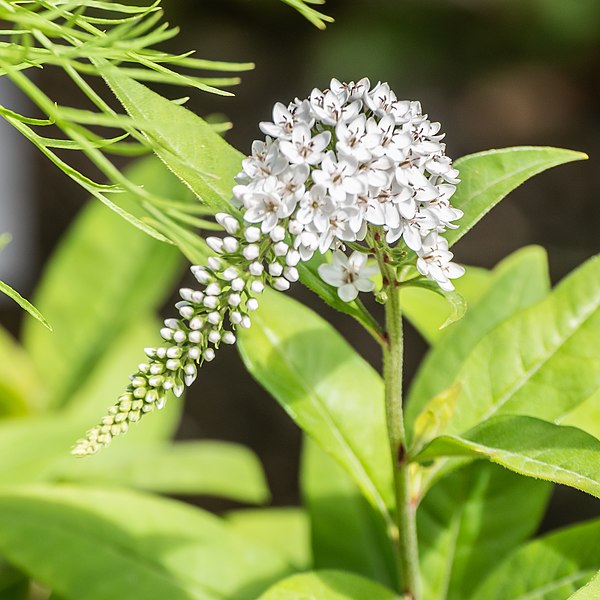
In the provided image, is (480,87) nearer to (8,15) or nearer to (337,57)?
(337,57)

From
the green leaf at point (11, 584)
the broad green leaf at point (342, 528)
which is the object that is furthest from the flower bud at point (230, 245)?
the green leaf at point (11, 584)

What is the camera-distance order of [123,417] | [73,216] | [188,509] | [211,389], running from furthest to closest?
[73,216]
[211,389]
[188,509]
[123,417]

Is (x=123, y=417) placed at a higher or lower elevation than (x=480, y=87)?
lower

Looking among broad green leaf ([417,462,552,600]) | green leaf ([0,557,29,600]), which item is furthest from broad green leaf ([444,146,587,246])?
green leaf ([0,557,29,600])

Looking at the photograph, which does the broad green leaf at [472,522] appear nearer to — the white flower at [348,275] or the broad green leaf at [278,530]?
the broad green leaf at [278,530]

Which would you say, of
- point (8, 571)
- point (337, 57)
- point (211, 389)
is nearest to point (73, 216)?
point (211, 389)

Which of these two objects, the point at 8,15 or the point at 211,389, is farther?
the point at 211,389
